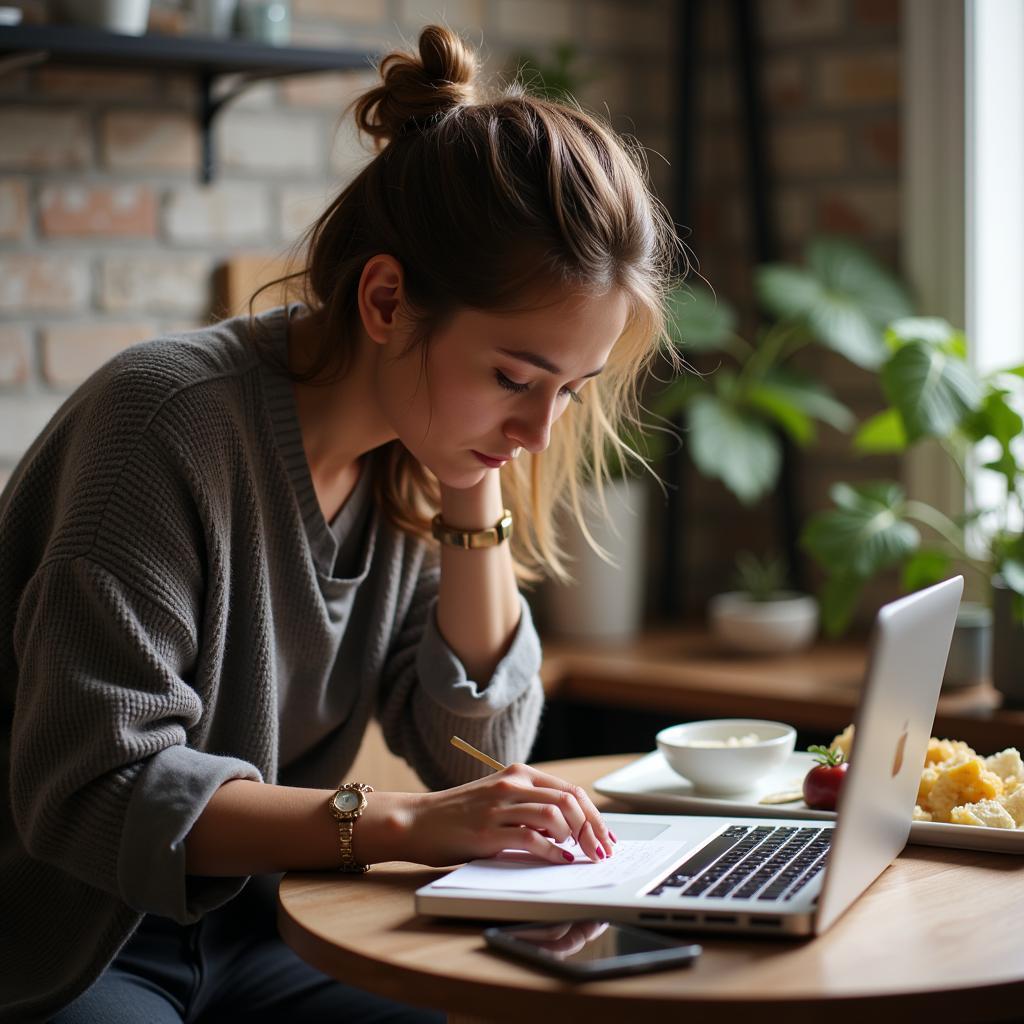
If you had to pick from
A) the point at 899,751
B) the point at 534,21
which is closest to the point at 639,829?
the point at 899,751

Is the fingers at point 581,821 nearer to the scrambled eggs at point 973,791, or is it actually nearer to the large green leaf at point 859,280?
the scrambled eggs at point 973,791

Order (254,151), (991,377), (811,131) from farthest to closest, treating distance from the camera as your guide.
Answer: (811,131) → (254,151) → (991,377)

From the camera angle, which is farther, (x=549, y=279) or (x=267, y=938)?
(x=267, y=938)

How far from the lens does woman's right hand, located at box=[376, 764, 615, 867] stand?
1.08 metres

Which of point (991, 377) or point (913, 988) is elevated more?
point (991, 377)

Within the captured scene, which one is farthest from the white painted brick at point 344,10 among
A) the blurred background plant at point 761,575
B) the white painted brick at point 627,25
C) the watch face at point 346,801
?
the watch face at point 346,801

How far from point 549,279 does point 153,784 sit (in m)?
0.50

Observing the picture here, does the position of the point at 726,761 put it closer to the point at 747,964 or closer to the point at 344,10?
the point at 747,964

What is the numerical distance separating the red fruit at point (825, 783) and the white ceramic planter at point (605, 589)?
126cm

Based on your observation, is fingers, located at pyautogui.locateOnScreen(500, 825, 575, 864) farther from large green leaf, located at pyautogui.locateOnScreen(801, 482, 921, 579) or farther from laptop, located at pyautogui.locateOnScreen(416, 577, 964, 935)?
large green leaf, located at pyautogui.locateOnScreen(801, 482, 921, 579)

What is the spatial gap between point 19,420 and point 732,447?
111cm

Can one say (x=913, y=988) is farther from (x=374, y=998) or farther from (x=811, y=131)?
(x=811, y=131)

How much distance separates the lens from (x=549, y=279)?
3.90 feet

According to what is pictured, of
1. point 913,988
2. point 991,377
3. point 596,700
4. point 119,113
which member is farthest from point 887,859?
point 119,113
